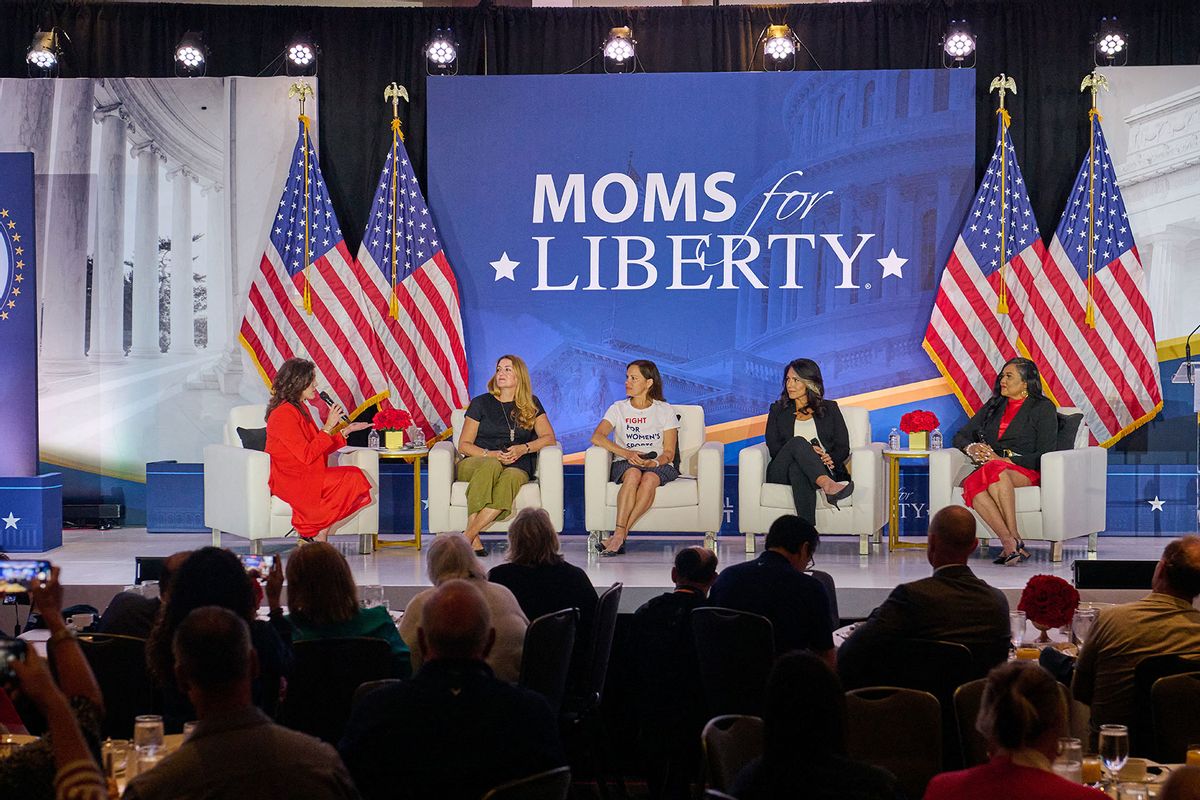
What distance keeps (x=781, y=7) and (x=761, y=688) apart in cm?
657

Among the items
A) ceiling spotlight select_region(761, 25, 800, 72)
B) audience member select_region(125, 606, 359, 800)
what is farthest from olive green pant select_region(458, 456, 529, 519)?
audience member select_region(125, 606, 359, 800)

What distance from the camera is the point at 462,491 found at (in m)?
8.49

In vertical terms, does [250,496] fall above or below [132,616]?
above

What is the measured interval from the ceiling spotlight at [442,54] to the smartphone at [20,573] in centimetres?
690

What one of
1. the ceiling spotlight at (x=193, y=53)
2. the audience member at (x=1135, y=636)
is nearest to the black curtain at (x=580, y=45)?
the ceiling spotlight at (x=193, y=53)

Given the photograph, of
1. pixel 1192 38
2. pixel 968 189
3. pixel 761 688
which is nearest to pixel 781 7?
pixel 968 189

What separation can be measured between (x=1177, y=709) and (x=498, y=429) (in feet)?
18.1

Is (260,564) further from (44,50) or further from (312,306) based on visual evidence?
(44,50)

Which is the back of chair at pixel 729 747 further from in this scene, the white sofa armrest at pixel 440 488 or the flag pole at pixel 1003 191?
the flag pole at pixel 1003 191

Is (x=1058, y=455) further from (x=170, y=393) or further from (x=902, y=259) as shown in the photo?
(x=170, y=393)

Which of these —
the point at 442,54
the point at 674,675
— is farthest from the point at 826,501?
the point at 442,54

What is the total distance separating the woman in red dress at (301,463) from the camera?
319 inches

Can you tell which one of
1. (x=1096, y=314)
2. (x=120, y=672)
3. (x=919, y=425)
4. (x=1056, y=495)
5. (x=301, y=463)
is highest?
(x=1096, y=314)

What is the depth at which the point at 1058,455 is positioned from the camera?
26.7ft
